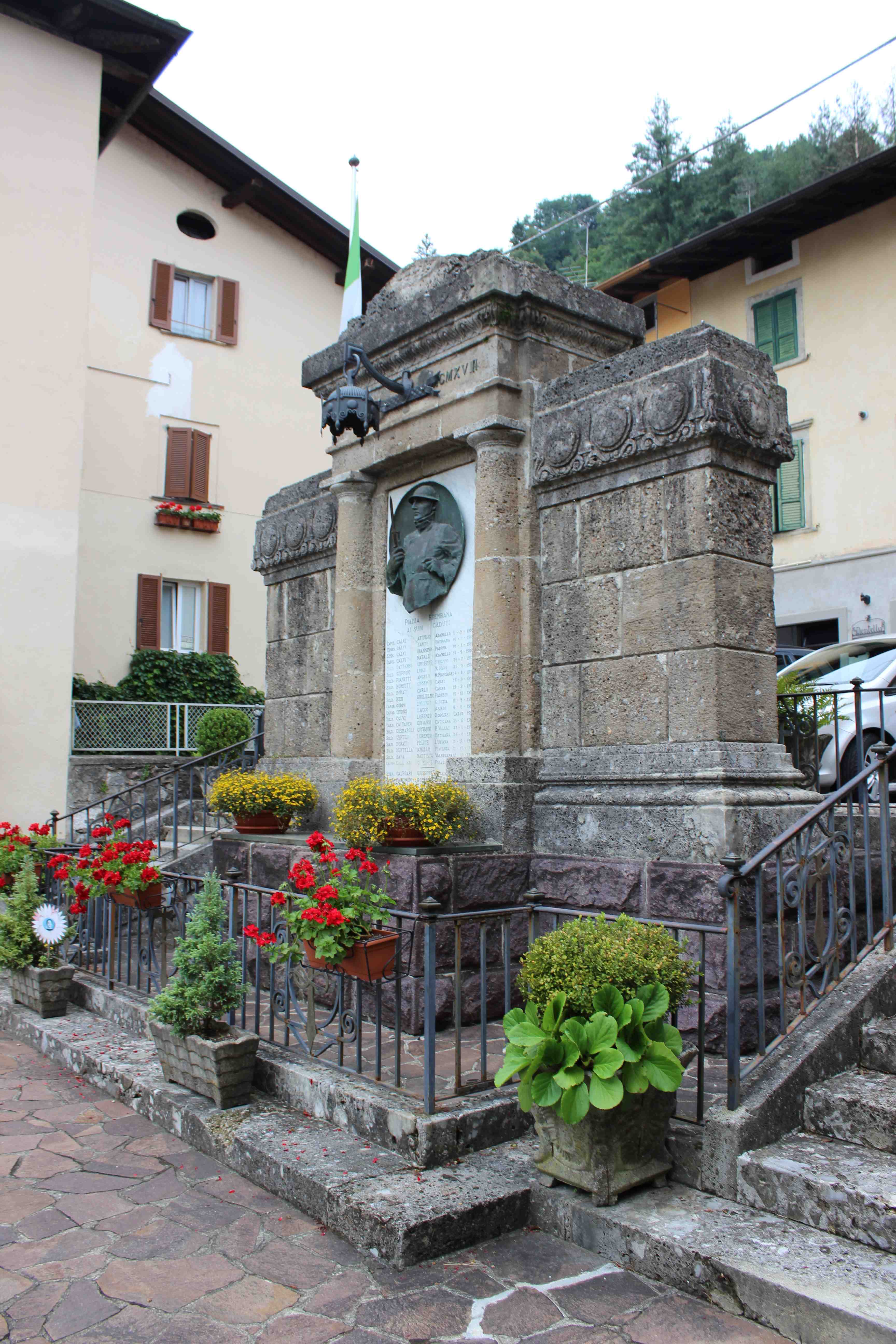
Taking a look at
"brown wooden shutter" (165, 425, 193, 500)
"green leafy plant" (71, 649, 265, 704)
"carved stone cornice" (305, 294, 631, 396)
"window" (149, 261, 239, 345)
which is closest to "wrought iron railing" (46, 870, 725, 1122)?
"carved stone cornice" (305, 294, 631, 396)

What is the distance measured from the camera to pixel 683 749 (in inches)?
198

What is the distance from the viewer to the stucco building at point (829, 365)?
16.6 meters

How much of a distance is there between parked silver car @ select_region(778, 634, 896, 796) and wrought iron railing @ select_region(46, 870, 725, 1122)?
75.4 inches

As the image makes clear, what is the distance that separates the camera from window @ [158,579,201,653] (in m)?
17.2

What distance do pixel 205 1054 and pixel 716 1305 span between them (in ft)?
7.72

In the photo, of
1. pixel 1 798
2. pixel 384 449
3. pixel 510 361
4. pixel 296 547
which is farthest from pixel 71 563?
pixel 510 361

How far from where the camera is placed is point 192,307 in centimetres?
1803

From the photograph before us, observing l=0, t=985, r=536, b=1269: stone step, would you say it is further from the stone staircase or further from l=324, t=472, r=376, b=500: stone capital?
l=324, t=472, r=376, b=500: stone capital

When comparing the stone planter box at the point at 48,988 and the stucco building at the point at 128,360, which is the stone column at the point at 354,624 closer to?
the stone planter box at the point at 48,988

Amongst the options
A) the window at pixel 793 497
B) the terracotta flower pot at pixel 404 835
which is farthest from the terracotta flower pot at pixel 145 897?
the window at pixel 793 497

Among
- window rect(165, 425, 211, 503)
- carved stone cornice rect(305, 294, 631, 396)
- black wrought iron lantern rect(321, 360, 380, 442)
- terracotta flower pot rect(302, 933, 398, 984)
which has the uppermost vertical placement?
window rect(165, 425, 211, 503)

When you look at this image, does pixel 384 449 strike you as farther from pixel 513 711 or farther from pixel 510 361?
pixel 513 711

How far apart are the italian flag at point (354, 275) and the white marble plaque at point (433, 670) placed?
1792mm

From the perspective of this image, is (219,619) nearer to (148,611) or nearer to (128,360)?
(148,611)
